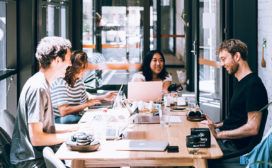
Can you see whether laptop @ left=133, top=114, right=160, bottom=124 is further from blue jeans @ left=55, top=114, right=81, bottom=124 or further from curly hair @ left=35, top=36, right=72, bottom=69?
blue jeans @ left=55, top=114, right=81, bottom=124

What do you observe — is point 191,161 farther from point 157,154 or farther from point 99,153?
point 99,153

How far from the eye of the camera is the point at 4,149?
3.19 metres

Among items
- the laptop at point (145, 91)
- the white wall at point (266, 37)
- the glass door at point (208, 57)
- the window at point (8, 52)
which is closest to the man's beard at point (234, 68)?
the laptop at point (145, 91)

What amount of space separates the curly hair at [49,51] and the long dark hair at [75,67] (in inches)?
53.5

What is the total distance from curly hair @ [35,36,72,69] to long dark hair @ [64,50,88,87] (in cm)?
136

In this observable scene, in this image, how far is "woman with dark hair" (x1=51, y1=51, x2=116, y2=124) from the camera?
462cm

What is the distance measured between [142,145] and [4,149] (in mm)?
889

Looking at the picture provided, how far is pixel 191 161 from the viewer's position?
9.57 feet

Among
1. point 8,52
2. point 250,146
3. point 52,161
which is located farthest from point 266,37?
point 52,161

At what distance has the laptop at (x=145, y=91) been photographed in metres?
4.48

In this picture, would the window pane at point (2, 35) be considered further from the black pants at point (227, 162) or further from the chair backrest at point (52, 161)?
the chair backrest at point (52, 161)

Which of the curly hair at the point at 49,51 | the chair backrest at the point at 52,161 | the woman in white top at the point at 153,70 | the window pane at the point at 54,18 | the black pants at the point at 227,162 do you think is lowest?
the black pants at the point at 227,162

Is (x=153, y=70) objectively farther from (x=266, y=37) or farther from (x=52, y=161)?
(x=52, y=161)

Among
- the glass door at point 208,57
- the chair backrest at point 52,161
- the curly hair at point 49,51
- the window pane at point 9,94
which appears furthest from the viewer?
the glass door at point 208,57
